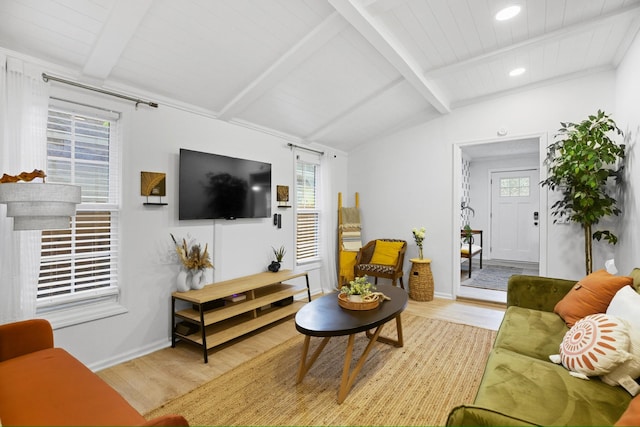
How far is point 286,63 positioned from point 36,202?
2.05 m

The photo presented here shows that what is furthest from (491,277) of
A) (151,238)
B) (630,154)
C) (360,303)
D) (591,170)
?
(151,238)

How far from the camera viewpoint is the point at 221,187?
3299 millimetres

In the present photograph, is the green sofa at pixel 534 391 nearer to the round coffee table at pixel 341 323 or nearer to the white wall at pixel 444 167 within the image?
the round coffee table at pixel 341 323

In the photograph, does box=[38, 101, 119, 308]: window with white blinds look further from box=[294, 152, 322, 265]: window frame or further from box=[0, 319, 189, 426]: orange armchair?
box=[294, 152, 322, 265]: window frame

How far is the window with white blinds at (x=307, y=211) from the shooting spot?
460cm

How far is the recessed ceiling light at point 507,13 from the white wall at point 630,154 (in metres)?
1.18

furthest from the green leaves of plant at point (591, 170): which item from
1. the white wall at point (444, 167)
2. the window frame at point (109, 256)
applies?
the window frame at point (109, 256)

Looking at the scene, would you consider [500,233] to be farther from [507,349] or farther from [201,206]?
[201,206]

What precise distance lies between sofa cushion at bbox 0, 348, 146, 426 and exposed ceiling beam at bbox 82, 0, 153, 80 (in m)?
1.96

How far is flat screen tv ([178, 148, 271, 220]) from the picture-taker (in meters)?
3.00

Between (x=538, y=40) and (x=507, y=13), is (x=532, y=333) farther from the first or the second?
(x=538, y=40)

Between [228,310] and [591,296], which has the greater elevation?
[591,296]

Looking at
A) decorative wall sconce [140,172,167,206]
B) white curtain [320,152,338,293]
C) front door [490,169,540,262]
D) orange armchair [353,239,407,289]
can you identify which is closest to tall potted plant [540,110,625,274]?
orange armchair [353,239,407,289]

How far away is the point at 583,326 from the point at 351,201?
403cm
